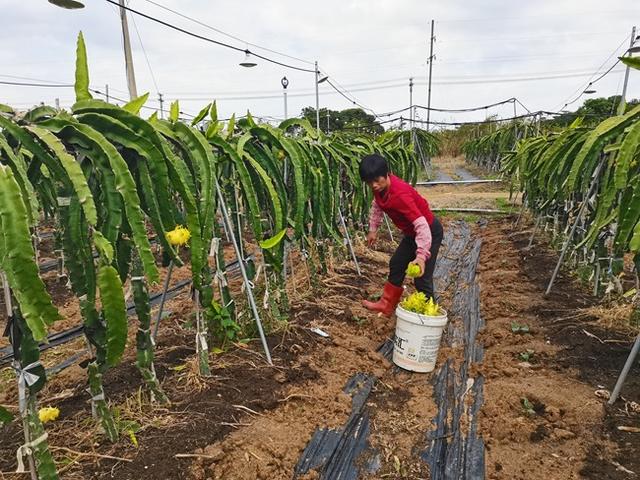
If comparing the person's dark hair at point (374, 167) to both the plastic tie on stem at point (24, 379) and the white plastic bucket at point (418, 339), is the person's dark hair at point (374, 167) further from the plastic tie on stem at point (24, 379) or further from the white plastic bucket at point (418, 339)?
the plastic tie on stem at point (24, 379)

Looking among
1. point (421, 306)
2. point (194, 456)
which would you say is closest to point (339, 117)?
point (421, 306)

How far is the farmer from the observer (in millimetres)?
3186

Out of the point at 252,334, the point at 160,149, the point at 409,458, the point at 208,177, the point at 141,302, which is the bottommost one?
the point at 409,458

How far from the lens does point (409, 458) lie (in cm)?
224

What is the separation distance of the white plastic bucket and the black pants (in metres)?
0.56

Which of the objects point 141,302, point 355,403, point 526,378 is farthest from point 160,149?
point 526,378

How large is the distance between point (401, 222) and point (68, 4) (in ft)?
17.0

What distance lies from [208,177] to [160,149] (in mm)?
381

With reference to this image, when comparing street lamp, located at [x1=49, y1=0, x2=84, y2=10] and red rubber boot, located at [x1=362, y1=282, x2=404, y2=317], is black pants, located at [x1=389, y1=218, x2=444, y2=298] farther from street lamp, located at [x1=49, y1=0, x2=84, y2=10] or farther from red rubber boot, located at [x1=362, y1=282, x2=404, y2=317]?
street lamp, located at [x1=49, y1=0, x2=84, y2=10]

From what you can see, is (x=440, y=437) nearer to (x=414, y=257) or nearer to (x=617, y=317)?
(x=414, y=257)

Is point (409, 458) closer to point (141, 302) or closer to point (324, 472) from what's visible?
point (324, 472)

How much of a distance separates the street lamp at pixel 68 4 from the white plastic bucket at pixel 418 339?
557 cm

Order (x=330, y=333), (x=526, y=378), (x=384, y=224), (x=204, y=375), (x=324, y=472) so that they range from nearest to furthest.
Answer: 1. (x=324, y=472)
2. (x=204, y=375)
3. (x=526, y=378)
4. (x=330, y=333)
5. (x=384, y=224)

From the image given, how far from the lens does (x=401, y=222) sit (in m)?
3.51
